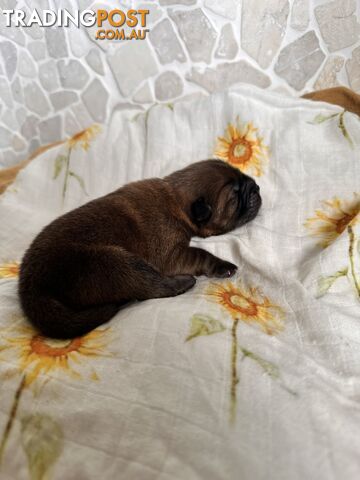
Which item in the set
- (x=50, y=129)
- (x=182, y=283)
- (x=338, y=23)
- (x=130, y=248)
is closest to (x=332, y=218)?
(x=182, y=283)

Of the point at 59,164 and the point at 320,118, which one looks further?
the point at 59,164

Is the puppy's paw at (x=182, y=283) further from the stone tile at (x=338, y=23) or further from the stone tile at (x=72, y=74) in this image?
the stone tile at (x=72, y=74)

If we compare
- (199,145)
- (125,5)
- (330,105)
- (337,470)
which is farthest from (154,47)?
(337,470)

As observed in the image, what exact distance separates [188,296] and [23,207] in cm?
133

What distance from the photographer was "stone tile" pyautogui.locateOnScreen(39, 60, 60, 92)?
2.91 m

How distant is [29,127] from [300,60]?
203 cm

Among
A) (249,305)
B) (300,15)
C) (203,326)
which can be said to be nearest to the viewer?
(203,326)

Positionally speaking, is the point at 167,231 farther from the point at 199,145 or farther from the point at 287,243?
the point at 199,145

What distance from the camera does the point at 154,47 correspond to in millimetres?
2615

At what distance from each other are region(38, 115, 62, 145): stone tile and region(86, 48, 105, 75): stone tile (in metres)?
0.50

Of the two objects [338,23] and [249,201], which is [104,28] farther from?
[249,201]

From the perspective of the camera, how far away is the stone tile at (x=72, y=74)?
9.33 feet

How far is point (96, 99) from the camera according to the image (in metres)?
2.92

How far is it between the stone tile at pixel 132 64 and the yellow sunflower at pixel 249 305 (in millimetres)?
1733
